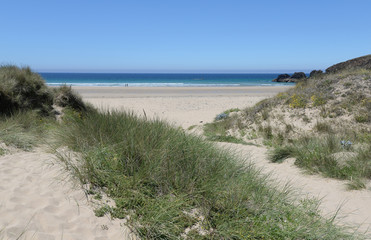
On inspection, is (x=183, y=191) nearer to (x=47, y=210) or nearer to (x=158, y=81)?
(x=47, y=210)

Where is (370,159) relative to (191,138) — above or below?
below

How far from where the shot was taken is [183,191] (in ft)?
14.0

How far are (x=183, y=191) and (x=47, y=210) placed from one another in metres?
1.85

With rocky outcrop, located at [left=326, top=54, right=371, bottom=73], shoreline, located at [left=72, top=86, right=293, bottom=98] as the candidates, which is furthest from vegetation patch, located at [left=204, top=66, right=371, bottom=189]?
shoreline, located at [left=72, top=86, right=293, bottom=98]

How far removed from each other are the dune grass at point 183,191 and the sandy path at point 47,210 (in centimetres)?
21

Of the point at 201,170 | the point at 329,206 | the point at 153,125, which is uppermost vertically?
the point at 153,125

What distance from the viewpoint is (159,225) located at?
11.9ft

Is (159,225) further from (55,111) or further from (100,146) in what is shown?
(55,111)

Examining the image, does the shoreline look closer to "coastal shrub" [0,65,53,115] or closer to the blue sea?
the blue sea

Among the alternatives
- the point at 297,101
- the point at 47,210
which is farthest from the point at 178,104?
the point at 47,210

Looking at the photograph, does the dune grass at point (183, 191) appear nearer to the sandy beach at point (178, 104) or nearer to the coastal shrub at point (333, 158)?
the coastal shrub at point (333, 158)

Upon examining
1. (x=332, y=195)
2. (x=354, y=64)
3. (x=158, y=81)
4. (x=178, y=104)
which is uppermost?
(x=354, y=64)

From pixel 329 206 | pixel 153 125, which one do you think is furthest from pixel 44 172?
pixel 329 206

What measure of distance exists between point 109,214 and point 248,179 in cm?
223
